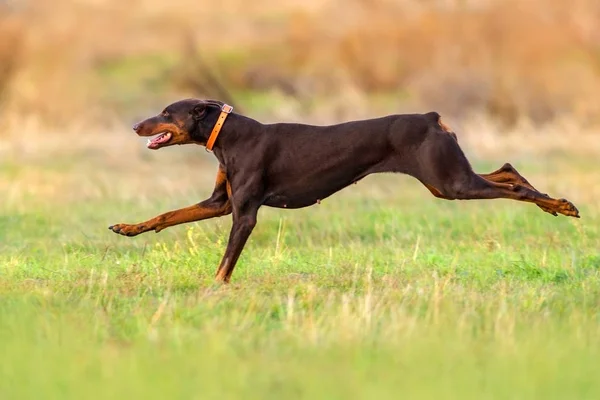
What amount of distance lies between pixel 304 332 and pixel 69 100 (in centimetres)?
1662

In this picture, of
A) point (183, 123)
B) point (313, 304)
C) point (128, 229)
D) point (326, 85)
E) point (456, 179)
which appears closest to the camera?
point (313, 304)

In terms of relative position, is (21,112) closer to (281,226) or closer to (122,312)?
(281,226)

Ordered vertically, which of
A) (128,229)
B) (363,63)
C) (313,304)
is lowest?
(313,304)

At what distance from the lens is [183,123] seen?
8.91 meters

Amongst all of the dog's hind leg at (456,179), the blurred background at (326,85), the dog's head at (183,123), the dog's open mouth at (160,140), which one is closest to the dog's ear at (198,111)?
the dog's head at (183,123)

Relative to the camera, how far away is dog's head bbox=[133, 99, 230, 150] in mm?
8906

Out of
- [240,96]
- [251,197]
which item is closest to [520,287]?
[251,197]

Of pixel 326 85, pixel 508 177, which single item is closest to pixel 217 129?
pixel 508 177

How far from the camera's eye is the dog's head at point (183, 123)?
8906 millimetres

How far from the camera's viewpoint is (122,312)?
24.6 feet

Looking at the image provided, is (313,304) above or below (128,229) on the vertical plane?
below

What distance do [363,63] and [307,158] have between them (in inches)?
747

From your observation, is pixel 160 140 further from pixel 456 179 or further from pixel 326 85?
pixel 326 85

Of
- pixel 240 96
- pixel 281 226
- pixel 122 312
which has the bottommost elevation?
pixel 122 312
